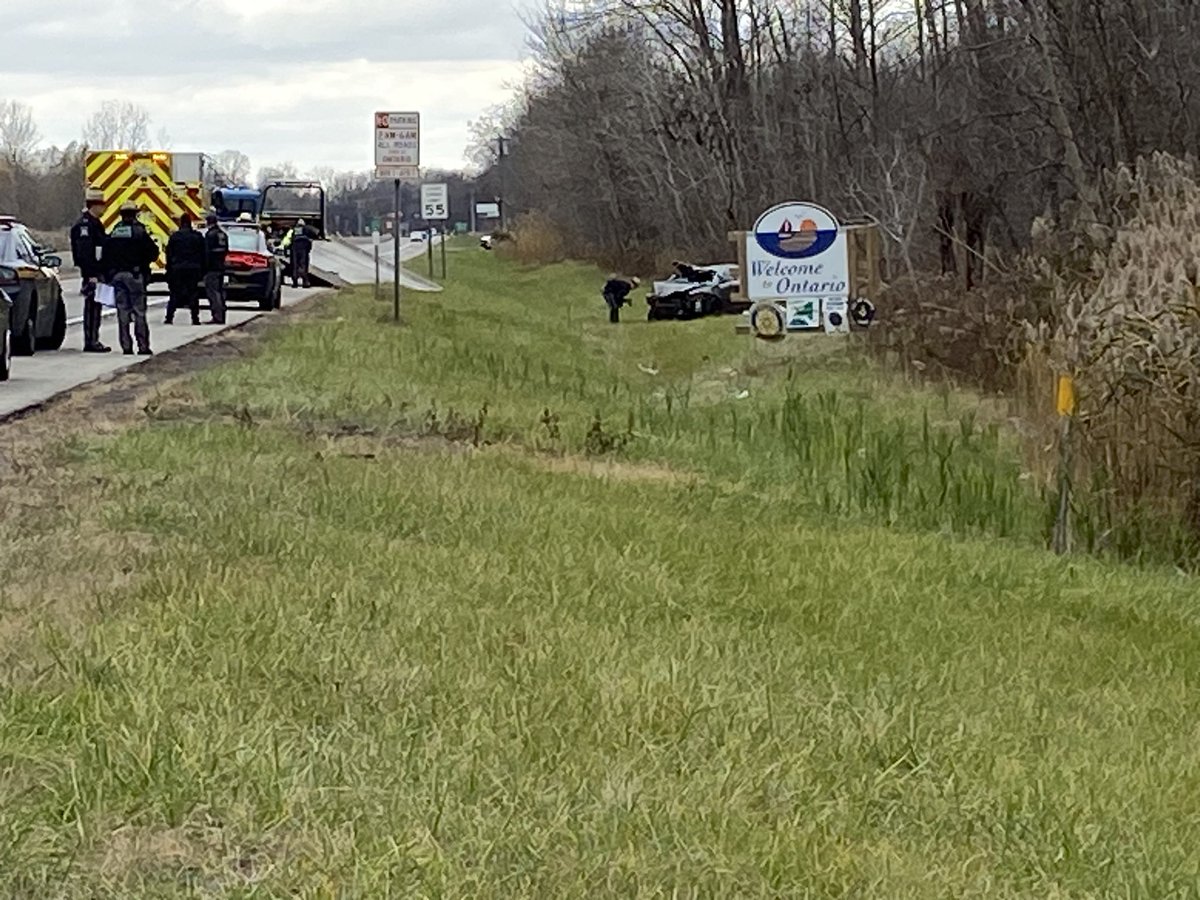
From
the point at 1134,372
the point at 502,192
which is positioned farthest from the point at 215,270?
the point at 502,192

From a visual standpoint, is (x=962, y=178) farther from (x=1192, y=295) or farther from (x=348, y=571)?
(x=348, y=571)

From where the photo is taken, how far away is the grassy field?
410 cm

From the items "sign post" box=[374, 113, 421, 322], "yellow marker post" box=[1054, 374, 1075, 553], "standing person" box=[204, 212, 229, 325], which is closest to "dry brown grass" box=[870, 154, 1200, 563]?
"yellow marker post" box=[1054, 374, 1075, 553]

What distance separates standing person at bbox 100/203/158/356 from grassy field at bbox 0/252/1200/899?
24.9 ft

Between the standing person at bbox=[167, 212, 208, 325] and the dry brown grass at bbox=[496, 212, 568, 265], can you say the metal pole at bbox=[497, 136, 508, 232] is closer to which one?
the dry brown grass at bbox=[496, 212, 568, 265]

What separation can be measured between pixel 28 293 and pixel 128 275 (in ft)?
3.40

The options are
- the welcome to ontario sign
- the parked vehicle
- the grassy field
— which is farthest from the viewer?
the parked vehicle

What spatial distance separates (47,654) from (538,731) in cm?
160

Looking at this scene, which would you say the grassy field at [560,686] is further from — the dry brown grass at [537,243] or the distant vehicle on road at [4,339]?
the dry brown grass at [537,243]

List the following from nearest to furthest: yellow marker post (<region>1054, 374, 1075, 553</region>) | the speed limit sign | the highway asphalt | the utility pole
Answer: yellow marker post (<region>1054, 374, 1075, 553</region>) < the highway asphalt < the speed limit sign < the utility pole

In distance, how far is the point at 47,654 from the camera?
548cm

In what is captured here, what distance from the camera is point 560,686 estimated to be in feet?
18.1

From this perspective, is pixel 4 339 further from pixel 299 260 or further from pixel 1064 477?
pixel 299 260

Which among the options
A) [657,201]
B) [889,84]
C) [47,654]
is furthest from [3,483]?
[657,201]
